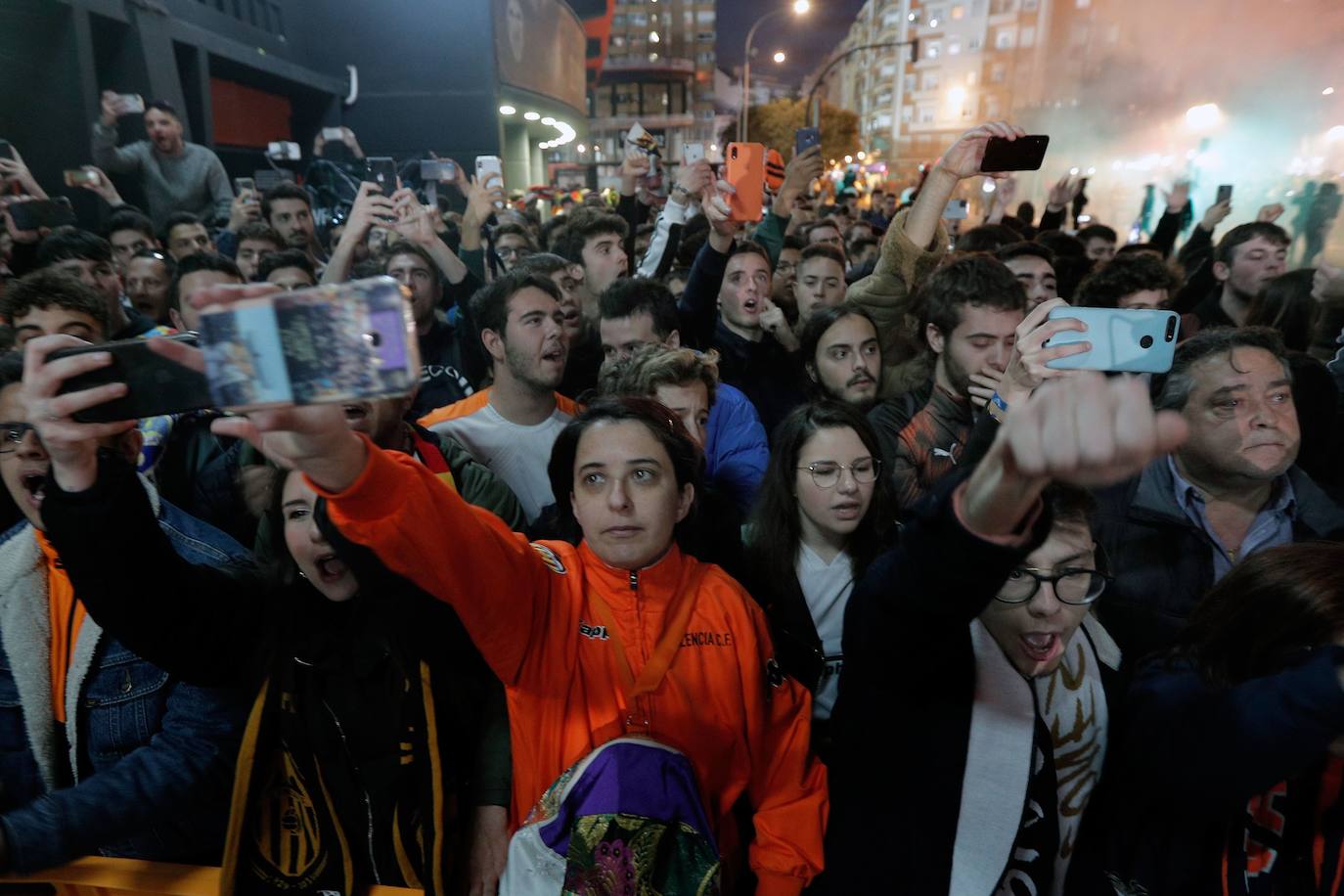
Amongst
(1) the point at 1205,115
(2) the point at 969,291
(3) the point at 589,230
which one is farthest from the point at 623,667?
(1) the point at 1205,115

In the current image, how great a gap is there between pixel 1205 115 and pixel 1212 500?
77.7ft

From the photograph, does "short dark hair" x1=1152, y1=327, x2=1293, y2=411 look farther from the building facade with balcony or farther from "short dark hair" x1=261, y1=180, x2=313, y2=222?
the building facade with balcony

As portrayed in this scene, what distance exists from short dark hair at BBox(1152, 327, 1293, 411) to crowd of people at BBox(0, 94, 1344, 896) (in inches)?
0.7

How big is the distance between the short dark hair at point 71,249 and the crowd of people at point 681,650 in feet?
4.10

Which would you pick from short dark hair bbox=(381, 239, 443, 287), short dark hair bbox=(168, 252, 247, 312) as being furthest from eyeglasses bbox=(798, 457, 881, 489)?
short dark hair bbox=(168, 252, 247, 312)

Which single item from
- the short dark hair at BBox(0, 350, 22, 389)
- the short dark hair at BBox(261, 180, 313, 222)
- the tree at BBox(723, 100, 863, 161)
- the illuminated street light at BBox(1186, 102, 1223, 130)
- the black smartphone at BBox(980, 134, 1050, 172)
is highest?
the tree at BBox(723, 100, 863, 161)

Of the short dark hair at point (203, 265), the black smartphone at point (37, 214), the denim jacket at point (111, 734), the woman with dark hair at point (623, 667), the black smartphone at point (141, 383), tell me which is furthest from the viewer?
the black smartphone at point (37, 214)

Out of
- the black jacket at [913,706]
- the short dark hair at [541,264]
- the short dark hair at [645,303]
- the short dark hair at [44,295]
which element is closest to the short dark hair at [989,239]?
the short dark hair at [645,303]

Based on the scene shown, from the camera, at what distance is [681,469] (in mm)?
2100

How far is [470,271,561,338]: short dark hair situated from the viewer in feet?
11.3

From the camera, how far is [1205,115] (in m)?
19.9

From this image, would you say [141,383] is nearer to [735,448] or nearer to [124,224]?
[735,448]

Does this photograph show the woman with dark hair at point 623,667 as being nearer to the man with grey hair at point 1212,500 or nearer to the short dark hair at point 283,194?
the man with grey hair at point 1212,500

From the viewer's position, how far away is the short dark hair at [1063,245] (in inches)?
242
